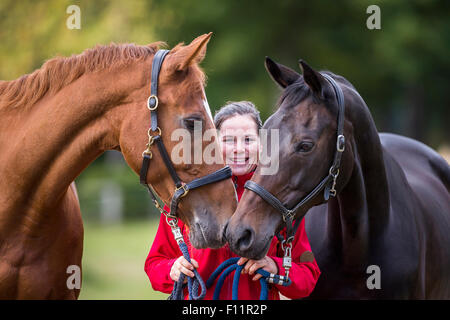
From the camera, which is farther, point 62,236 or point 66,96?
point 62,236

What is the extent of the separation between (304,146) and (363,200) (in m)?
0.67

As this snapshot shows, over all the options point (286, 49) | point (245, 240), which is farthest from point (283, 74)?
point (286, 49)

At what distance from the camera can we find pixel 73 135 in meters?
3.40

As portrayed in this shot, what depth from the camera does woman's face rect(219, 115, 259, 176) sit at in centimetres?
337

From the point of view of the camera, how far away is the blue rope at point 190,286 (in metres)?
3.01

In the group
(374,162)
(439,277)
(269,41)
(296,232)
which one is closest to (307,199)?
(296,232)

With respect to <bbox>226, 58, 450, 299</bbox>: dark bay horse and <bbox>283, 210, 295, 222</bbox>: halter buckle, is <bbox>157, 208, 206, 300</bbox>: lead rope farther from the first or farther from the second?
<bbox>283, 210, 295, 222</bbox>: halter buckle

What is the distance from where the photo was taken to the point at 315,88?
131 inches

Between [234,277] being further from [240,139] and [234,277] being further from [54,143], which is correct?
[54,143]

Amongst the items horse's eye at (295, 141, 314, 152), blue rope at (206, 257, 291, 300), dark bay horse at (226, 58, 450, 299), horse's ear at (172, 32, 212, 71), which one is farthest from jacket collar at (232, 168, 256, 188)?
horse's ear at (172, 32, 212, 71)

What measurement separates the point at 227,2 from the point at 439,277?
15.3m

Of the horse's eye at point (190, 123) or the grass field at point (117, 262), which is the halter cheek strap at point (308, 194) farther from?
the grass field at point (117, 262)
